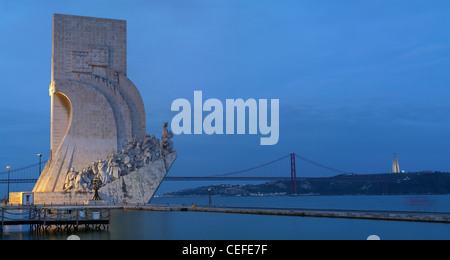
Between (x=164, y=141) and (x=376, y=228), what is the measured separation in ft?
43.2

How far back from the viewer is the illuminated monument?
2148 cm

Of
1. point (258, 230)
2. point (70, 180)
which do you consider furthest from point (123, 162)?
point (258, 230)

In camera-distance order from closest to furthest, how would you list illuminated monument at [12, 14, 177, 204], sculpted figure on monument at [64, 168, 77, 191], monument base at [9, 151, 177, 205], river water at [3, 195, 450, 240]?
river water at [3, 195, 450, 240]
monument base at [9, 151, 177, 205]
sculpted figure on monument at [64, 168, 77, 191]
illuminated monument at [12, 14, 177, 204]

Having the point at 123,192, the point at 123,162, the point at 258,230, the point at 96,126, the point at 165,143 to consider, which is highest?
the point at 96,126

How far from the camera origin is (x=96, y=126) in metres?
22.6

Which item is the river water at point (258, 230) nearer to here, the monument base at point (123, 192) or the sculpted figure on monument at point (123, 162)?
the monument base at point (123, 192)

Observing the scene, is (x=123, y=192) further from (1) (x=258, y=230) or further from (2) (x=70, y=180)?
(1) (x=258, y=230)

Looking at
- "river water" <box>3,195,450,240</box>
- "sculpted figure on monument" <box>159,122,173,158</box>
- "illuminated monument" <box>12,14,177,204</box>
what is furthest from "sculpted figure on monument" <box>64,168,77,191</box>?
"river water" <box>3,195,450,240</box>

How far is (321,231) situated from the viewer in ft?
33.5

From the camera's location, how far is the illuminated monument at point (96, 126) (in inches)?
846

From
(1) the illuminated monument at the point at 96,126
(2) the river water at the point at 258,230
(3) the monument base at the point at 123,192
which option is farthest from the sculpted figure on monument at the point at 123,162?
(2) the river water at the point at 258,230

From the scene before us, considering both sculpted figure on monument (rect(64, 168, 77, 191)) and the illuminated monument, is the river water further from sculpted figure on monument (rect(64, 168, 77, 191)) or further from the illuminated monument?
sculpted figure on monument (rect(64, 168, 77, 191))
